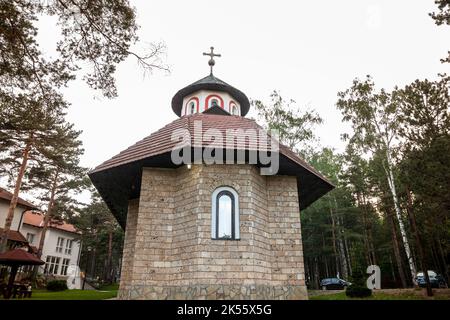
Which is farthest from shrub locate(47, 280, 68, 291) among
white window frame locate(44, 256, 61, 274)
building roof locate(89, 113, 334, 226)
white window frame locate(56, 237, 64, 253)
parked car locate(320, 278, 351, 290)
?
parked car locate(320, 278, 351, 290)

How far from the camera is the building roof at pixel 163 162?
31.2ft

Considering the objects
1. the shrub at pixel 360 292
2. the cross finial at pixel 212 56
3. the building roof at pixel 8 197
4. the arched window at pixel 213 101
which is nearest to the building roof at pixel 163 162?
the arched window at pixel 213 101

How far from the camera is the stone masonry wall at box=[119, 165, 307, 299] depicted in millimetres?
8258

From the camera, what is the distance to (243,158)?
961 centimetres

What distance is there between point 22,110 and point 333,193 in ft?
88.8

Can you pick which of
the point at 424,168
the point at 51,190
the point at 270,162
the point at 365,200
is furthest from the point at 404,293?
the point at 51,190

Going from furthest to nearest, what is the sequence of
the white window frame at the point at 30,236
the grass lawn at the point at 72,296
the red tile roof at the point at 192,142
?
the white window frame at the point at 30,236 → the grass lawn at the point at 72,296 → the red tile roof at the point at 192,142

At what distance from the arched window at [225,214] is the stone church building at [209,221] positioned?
0.09ft

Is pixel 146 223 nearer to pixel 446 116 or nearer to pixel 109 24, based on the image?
pixel 109 24

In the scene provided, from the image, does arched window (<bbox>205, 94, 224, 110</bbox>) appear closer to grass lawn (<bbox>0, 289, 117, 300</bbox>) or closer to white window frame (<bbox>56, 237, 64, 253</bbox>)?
grass lawn (<bbox>0, 289, 117, 300</bbox>)

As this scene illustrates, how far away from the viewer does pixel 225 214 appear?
900 centimetres

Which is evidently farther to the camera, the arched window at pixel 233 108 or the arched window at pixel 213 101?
the arched window at pixel 233 108

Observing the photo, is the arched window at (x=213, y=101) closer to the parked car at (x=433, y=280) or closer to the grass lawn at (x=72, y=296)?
the grass lawn at (x=72, y=296)

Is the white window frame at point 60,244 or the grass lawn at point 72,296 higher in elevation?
the white window frame at point 60,244
